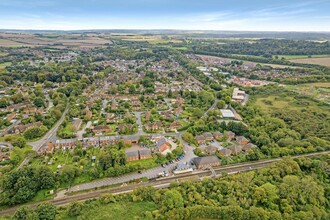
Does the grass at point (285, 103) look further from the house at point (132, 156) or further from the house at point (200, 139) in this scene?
the house at point (132, 156)

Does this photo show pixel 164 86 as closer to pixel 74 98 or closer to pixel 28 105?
pixel 74 98

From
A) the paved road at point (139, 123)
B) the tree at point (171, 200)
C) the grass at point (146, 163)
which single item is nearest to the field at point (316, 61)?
the paved road at point (139, 123)

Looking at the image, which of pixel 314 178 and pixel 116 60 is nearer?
pixel 314 178

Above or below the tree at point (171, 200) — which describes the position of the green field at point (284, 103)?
above

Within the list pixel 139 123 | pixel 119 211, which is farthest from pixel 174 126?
pixel 119 211

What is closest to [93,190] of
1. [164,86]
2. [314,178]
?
[314,178]

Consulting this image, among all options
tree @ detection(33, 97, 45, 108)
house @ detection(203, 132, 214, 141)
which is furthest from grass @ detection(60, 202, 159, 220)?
tree @ detection(33, 97, 45, 108)

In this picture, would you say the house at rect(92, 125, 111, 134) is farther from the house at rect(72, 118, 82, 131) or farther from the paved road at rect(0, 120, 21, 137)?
the paved road at rect(0, 120, 21, 137)
